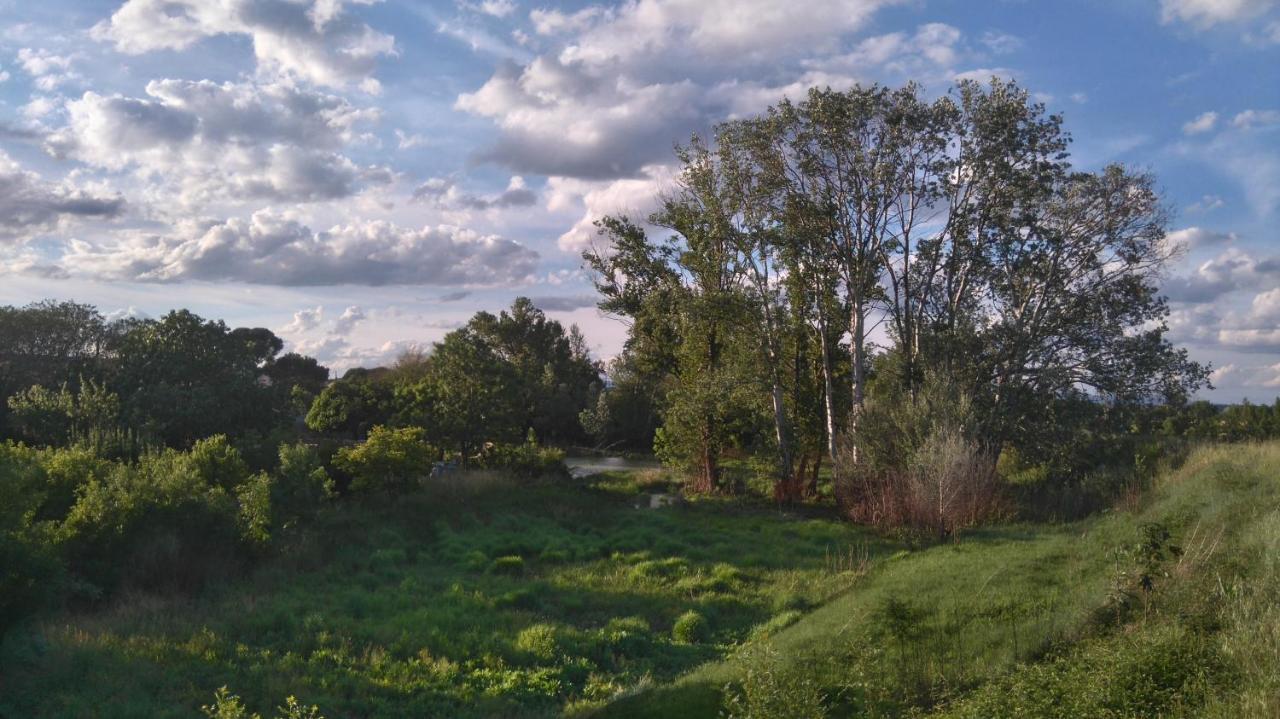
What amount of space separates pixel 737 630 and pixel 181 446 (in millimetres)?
14787

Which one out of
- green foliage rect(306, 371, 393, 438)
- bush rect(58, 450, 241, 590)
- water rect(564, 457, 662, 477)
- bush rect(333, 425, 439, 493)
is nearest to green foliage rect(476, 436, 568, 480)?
bush rect(333, 425, 439, 493)

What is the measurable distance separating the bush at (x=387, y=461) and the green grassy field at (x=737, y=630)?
2980 mm

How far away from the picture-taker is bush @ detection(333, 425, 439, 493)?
18.5 metres

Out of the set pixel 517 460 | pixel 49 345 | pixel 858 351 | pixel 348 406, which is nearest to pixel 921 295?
pixel 858 351

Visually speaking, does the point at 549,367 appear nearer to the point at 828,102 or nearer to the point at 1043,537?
the point at 828,102

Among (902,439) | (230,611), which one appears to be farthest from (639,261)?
(230,611)

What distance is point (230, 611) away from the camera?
1075 centimetres

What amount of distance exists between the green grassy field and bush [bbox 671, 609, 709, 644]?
0.09ft

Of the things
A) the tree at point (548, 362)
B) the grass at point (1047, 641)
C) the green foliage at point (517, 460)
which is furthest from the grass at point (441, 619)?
the tree at point (548, 362)

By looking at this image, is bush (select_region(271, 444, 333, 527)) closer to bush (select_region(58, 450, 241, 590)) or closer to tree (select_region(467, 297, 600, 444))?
bush (select_region(58, 450, 241, 590))

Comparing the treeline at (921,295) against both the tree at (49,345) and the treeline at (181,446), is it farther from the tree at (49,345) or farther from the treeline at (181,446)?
the tree at (49,345)

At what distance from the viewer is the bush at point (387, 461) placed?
60.5ft

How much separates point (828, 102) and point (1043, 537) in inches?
448

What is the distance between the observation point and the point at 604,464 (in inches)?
1348
